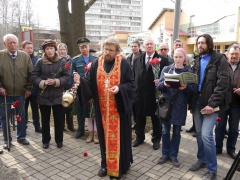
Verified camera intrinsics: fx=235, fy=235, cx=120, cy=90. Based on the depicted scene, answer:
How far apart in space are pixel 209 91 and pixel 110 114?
1475mm

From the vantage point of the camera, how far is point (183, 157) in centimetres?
443

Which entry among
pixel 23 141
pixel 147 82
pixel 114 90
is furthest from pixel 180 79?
pixel 23 141

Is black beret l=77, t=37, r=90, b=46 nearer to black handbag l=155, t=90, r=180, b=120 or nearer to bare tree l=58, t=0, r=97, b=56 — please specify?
black handbag l=155, t=90, r=180, b=120

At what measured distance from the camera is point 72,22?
25.4ft

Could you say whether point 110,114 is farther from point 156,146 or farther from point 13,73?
point 13,73

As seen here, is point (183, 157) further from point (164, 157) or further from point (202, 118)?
point (202, 118)

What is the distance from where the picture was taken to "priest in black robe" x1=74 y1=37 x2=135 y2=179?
11.3 feet

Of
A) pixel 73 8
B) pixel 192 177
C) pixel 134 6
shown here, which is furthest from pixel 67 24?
pixel 134 6

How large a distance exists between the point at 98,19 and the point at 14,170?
114 m

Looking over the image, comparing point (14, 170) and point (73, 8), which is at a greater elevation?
point (73, 8)

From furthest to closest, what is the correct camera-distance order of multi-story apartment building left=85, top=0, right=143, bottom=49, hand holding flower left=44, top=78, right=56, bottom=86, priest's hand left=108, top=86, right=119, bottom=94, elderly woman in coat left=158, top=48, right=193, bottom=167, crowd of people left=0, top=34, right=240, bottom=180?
multi-story apartment building left=85, top=0, right=143, bottom=49 < hand holding flower left=44, top=78, right=56, bottom=86 < elderly woman in coat left=158, top=48, right=193, bottom=167 < crowd of people left=0, top=34, right=240, bottom=180 < priest's hand left=108, top=86, right=119, bottom=94

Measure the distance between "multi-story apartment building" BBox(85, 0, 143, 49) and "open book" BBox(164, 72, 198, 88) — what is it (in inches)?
4116

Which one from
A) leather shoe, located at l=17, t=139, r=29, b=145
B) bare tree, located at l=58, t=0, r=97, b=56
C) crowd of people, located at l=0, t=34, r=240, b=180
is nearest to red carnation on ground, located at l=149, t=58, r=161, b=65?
crowd of people, located at l=0, t=34, r=240, b=180

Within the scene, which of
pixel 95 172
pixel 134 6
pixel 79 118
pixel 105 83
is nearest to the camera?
pixel 105 83
